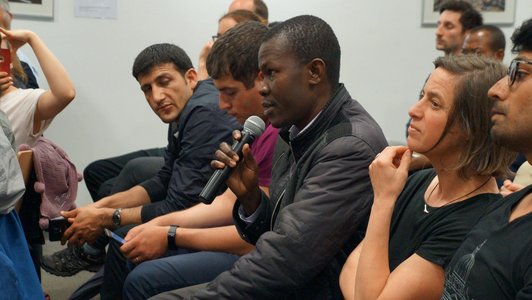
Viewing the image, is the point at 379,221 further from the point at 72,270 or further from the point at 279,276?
the point at 72,270

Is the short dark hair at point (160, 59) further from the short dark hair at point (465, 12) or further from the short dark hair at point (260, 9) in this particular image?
the short dark hair at point (465, 12)

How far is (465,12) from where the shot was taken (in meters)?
4.50

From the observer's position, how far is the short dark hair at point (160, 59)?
290 cm

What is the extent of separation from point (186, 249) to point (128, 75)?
2.83 m

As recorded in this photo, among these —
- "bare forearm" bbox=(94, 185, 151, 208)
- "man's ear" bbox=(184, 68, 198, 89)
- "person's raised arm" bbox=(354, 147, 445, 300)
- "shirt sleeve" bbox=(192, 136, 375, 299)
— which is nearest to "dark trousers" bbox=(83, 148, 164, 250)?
"bare forearm" bbox=(94, 185, 151, 208)

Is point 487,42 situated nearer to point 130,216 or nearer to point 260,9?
point 260,9

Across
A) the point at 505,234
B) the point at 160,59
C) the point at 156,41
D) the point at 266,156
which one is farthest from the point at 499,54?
the point at 505,234

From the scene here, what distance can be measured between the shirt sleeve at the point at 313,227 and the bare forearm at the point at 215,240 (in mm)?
480

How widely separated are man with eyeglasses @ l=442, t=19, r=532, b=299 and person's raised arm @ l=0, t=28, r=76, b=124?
6.63 ft

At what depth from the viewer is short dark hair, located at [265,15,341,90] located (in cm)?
190

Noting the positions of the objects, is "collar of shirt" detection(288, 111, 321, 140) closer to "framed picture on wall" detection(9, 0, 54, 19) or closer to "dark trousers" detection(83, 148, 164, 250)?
"dark trousers" detection(83, 148, 164, 250)

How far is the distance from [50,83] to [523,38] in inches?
80.0

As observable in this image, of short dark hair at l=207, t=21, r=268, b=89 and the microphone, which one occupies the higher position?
short dark hair at l=207, t=21, r=268, b=89

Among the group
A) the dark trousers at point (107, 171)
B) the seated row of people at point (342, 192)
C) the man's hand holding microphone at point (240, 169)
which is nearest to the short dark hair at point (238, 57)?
the seated row of people at point (342, 192)
